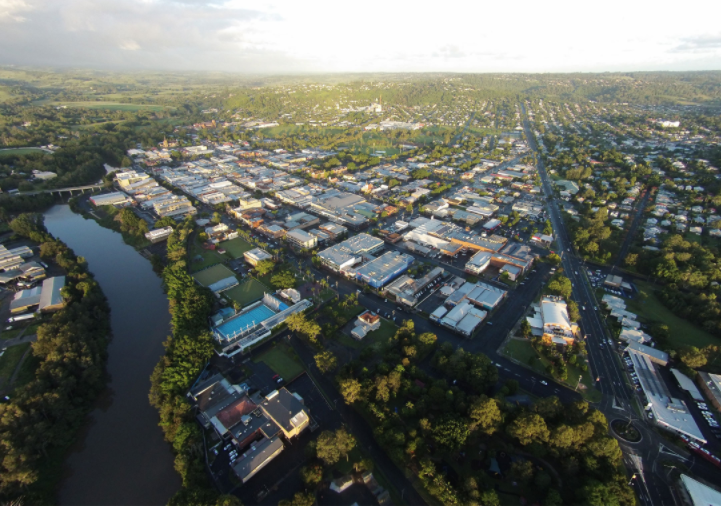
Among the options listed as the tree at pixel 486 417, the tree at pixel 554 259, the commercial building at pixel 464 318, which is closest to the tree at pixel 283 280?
the commercial building at pixel 464 318

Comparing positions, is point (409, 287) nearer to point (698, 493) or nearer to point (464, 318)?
point (464, 318)

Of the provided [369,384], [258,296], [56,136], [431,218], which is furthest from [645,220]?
[56,136]

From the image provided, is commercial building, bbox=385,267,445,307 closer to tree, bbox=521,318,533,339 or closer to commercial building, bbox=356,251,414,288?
commercial building, bbox=356,251,414,288

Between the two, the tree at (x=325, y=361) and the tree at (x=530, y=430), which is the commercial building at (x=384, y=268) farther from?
the tree at (x=530, y=430)

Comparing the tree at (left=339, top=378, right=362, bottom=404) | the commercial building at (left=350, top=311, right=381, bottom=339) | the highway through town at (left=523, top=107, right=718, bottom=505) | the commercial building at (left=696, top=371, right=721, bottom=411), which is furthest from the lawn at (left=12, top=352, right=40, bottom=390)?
the commercial building at (left=696, top=371, right=721, bottom=411)

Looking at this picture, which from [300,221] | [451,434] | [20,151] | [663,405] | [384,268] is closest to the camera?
[451,434]

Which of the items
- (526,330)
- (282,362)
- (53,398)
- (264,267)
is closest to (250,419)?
(282,362)

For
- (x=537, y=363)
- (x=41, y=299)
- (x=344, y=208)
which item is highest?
(x=344, y=208)
